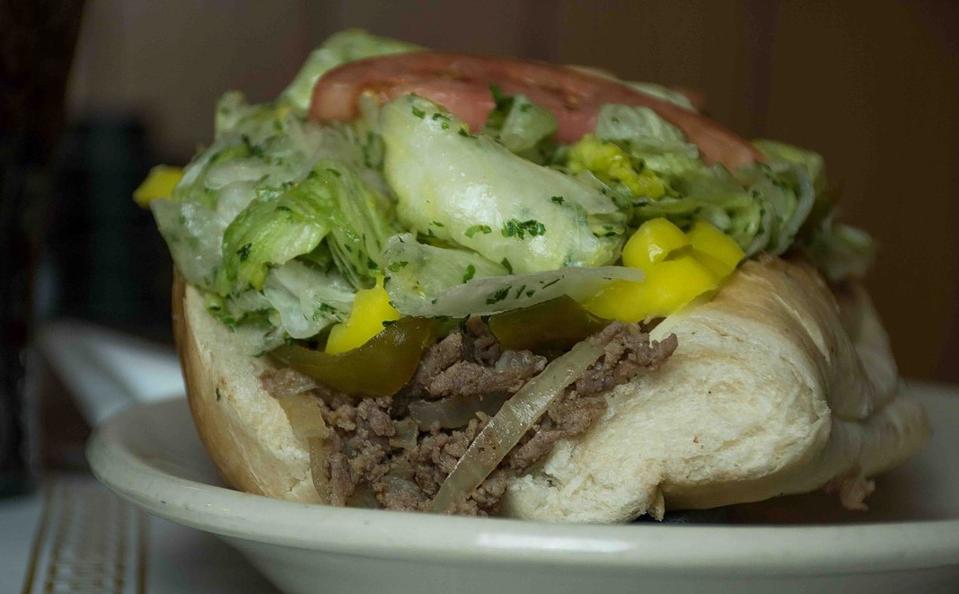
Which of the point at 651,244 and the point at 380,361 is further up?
the point at 651,244

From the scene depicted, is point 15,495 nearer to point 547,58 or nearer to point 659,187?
point 659,187

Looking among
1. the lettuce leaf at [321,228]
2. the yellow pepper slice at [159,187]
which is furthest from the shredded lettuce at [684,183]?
the yellow pepper slice at [159,187]

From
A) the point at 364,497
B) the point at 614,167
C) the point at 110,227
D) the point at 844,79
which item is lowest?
the point at 110,227

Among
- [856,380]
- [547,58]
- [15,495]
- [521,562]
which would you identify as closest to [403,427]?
[521,562]

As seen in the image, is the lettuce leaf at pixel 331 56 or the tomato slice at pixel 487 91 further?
the lettuce leaf at pixel 331 56

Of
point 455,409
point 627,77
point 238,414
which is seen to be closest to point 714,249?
point 455,409

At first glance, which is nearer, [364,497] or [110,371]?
[364,497]

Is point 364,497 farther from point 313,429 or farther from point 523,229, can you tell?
point 523,229

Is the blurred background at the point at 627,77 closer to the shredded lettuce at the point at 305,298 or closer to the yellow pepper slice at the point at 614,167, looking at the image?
the shredded lettuce at the point at 305,298
